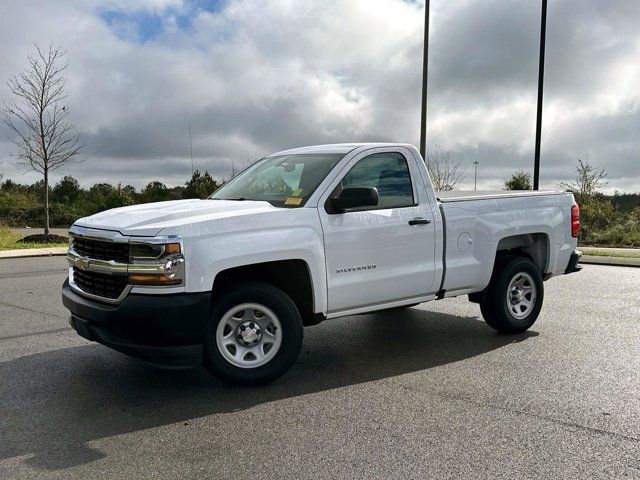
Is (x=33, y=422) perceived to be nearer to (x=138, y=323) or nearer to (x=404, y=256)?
(x=138, y=323)

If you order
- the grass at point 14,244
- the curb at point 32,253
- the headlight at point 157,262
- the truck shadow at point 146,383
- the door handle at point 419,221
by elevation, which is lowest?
the truck shadow at point 146,383

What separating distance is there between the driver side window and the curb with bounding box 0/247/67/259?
14.5 m

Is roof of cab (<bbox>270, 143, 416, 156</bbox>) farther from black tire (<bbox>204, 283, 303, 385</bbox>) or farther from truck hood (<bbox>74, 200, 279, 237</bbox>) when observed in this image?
black tire (<bbox>204, 283, 303, 385</bbox>)

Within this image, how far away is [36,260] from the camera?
17.2 m

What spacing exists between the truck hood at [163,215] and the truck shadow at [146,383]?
1367mm

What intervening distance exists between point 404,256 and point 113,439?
10.4ft

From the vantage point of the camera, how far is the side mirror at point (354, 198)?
5785mm

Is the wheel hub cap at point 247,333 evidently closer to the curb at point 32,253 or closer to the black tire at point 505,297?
the black tire at point 505,297

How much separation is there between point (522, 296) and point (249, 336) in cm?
371

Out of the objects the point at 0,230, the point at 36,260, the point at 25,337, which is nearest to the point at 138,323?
the point at 25,337

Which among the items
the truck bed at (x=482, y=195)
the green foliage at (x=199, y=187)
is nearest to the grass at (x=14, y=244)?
the green foliage at (x=199, y=187)

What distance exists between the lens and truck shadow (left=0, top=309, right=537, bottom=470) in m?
4.55

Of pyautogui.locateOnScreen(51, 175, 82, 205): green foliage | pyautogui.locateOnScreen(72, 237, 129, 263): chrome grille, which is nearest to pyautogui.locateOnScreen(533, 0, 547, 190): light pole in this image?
pyautogui.locateOnScreen(72, 237, 129, 263): chrome grille

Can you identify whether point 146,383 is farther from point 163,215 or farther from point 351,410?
point 351,410
